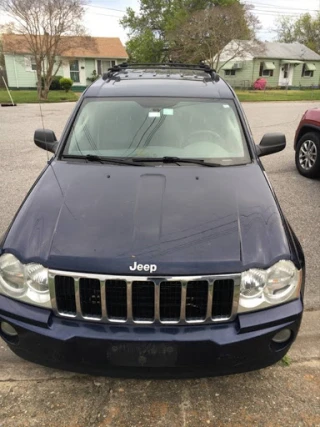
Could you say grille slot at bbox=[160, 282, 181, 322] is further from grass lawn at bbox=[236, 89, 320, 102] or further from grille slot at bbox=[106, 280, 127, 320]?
grass lawn at bbox=[236, 89, 320, 102]

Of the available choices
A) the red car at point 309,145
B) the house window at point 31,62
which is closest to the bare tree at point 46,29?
the house window at point 31,62

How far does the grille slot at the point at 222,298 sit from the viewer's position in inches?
83.5

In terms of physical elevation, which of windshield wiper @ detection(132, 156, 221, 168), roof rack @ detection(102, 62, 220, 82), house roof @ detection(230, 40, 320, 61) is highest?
house roof @ detection(230, 40, 320, 61)

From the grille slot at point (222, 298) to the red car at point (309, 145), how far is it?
16.8ft

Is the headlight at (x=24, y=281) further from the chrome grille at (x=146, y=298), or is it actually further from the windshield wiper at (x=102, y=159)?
the windshield wiper at (x=102, y=159)

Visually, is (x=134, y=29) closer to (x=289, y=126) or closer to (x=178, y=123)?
(x=289, y=126)

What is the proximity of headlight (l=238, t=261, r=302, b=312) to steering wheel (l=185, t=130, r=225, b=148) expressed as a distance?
1474 millimetres

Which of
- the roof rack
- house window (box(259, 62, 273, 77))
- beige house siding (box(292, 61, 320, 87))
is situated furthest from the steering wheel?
beige house siding (box(292, 61, 320, 87))

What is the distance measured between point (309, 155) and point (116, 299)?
564 centimetres

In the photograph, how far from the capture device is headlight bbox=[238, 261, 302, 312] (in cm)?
216

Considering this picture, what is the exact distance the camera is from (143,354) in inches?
81.5

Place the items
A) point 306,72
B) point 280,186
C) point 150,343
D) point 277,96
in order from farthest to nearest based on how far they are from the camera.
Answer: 1. point 306,72
2. point 277,96
3. point 280,186
4. point 150,343

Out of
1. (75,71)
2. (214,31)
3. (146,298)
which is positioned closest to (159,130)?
(146,298)

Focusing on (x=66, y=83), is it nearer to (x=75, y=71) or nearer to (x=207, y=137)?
(x=75, y=71)
